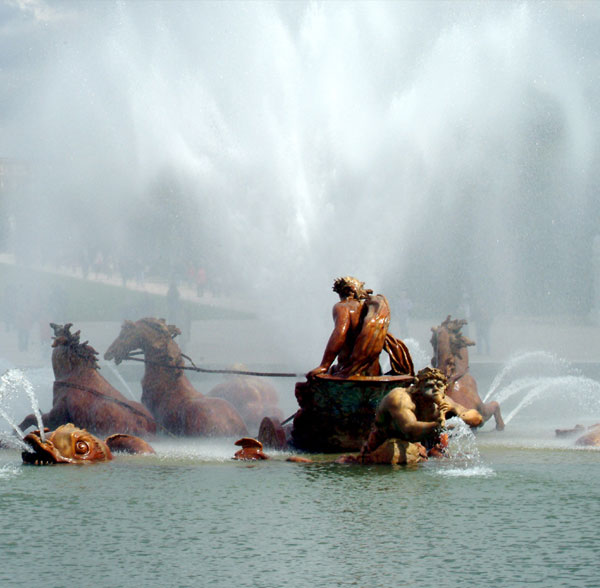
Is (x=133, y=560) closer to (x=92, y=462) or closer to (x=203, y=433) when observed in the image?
(x=92, y=462)

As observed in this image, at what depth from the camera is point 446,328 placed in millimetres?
12859

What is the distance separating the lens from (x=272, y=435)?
11023 millimetres

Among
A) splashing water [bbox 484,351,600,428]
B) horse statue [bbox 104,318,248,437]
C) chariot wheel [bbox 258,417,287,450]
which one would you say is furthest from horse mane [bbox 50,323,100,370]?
splashing water [bbox 484,351,600,428]

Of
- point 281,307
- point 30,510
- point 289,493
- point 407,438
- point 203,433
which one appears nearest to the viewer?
point 30,510

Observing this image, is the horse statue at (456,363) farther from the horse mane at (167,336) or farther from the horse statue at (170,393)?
the horse mane at (167,336)

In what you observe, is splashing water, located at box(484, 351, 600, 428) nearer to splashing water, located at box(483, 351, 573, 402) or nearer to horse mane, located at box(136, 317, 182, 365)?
splashing water, located at box(483, 351, 573, 402)

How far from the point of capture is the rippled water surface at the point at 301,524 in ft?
19.9

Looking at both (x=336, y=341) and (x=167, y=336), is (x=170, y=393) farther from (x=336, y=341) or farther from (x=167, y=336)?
(x=336, y=341)

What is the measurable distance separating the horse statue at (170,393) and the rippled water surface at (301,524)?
2252 millimetres

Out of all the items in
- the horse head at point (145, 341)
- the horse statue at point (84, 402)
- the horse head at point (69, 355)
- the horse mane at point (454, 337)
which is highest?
Answer: the horse mane at point (454, 337)

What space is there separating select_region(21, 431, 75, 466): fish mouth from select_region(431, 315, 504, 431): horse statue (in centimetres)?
446

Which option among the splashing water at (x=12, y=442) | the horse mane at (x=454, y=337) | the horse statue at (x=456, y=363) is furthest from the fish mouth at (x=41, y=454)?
the horse mane at (x=454, y=337)

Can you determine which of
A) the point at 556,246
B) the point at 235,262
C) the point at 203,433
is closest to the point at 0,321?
the point at 235,262

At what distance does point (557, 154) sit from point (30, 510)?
118ft
